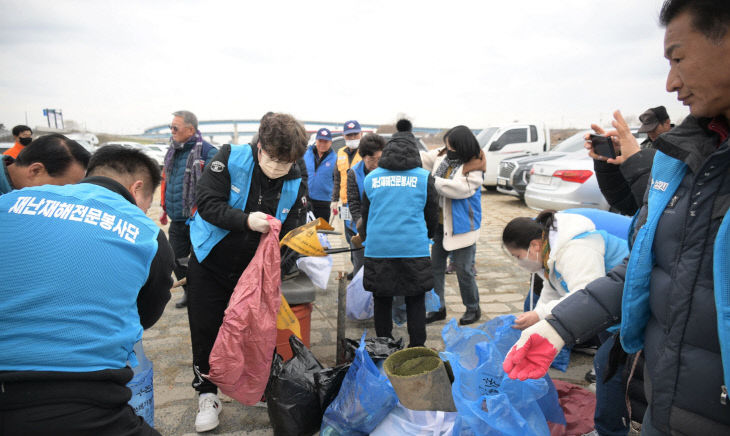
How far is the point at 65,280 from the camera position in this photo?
134 centimetres

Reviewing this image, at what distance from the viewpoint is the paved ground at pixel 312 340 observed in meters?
2.88

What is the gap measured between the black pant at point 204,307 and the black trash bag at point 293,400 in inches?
20.1

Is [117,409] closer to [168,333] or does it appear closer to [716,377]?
[716,377]

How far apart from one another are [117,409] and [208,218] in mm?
1371

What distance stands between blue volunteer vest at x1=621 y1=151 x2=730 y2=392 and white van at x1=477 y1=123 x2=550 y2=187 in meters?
12.3

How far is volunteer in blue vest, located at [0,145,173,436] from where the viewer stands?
4.21ft

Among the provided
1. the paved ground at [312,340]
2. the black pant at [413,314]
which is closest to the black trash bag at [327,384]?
the paved ground at [312,340]

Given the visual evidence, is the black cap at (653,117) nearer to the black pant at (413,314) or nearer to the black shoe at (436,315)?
the black pant at (413,314)

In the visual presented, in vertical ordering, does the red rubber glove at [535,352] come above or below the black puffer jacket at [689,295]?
below

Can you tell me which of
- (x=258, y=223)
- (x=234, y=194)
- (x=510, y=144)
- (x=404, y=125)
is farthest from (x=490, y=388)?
(x=510, y=144)

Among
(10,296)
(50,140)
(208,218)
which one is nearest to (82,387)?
(10,296)

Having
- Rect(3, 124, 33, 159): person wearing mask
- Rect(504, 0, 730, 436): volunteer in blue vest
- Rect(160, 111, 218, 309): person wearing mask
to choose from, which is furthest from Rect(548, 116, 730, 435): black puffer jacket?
Rect(3, 124, 33, 159): person wearing mask

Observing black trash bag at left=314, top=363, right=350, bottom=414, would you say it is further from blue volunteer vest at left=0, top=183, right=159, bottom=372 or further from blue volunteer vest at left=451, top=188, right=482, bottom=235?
blue volunteer vest at left=451, top=188, right=482, bottom=235

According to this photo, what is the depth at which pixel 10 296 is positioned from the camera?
130 cm
